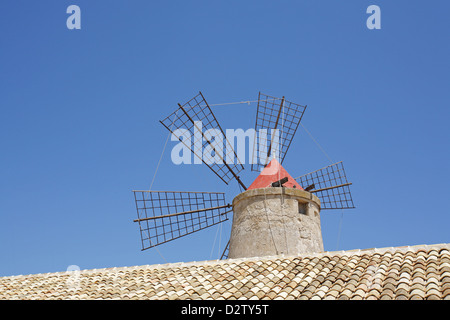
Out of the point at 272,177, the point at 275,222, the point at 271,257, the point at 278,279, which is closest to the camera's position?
the point at 278,279

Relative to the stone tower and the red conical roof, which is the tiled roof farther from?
the red conical roof

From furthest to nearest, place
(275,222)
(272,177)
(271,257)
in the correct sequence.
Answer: (272,177) → (275,222) → (271,257)

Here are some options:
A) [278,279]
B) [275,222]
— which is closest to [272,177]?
[275,222]

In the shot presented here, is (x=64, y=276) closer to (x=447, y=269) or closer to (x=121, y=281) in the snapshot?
(x=121, y=281)

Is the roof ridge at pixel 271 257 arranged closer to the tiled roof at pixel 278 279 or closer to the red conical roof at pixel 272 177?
the tiled roof at pixel 278 279

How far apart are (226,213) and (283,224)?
1.96 metres

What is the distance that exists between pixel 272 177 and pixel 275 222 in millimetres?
1247

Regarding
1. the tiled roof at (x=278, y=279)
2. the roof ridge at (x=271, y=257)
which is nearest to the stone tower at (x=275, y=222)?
the roof ridge at (x=271, y=257)

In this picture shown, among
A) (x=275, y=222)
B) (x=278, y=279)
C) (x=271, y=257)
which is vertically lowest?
(x=278, y=279)

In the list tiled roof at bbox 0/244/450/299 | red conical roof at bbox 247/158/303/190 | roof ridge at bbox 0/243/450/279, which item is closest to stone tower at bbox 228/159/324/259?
red conical roof at bbox 247/158/303/190

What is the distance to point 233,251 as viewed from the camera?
916cm

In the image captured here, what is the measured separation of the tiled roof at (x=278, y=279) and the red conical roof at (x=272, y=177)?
2.51 meters

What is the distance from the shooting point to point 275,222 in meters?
8.87

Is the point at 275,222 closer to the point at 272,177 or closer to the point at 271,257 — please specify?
the point at 272,177
